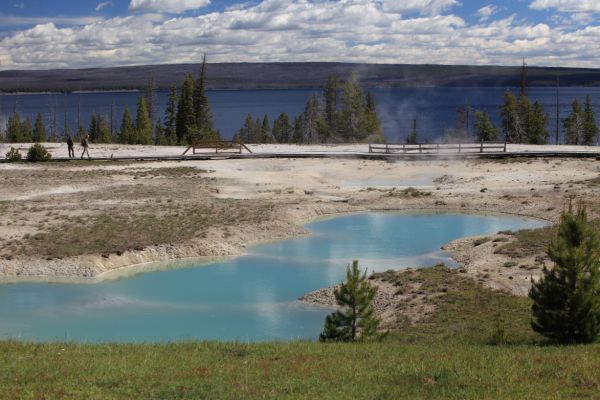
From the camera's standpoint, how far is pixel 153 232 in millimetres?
35406

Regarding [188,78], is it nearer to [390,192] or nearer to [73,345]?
[390,192]

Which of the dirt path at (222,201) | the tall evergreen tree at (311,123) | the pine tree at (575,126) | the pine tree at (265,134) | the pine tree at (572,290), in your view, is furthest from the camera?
the pine tree at (265,134)

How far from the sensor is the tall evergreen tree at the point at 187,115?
103m

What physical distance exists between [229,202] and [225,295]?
1543 cm

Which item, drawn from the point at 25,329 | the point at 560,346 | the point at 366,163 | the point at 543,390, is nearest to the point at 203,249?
the point at 25,329

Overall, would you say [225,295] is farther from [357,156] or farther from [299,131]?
[299,131]

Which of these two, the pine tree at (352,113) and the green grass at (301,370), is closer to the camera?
the green grass at (301,370)

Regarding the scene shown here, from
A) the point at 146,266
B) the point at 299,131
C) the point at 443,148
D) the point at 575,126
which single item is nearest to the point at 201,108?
the point at 299,131

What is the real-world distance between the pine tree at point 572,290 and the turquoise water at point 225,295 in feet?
26.3

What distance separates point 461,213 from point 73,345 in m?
30.5

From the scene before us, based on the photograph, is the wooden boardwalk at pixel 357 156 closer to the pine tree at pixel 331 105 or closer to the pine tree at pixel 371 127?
the pine tree at pixel 371 127

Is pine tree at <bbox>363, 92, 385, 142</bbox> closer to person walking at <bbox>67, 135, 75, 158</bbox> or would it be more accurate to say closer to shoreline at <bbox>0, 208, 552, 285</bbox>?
person walking at <bbox>67, 135, 75, 158</bbox>

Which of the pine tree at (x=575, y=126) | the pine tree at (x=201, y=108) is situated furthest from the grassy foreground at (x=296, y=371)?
the pine tree at (x=575, y=126)

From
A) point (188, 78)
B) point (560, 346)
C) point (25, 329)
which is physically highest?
point (188, 78)
